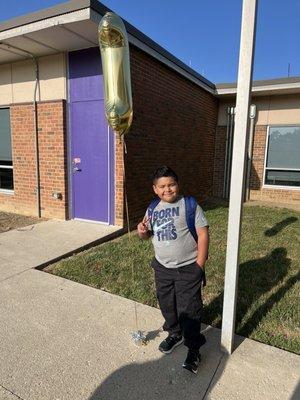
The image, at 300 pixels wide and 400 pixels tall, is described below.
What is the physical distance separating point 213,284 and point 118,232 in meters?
2.59

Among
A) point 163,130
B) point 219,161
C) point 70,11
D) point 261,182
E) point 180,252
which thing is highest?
point 70,11

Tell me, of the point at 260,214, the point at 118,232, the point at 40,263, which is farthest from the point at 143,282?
the point at 260,214

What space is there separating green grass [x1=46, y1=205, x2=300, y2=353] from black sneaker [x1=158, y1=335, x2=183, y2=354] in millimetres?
544

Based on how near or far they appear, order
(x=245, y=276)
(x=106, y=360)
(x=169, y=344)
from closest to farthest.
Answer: (x=106, y=360) < (x=169, y=344) < (x=245, y=276)

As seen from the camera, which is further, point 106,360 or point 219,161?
point 219,161

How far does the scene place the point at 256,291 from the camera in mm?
3936

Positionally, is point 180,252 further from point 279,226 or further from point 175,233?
point 279,226

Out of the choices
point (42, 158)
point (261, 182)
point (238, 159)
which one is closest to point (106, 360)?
point (238, 159)

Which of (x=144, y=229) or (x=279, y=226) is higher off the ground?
(x=144, y=229)

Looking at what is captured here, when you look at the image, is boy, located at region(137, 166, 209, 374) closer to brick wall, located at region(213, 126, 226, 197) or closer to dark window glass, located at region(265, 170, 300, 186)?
dark window glass, located at region(265, 170, 300, 186)

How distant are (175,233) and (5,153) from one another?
6.63 metres

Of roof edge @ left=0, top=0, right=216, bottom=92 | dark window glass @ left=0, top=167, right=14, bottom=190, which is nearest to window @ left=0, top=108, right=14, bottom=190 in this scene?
dark window glass @ left=0, top=167, right=14, bottom=190

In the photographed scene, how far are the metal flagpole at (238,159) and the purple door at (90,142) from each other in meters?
4.09

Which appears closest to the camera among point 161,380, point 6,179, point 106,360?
point 161,380
